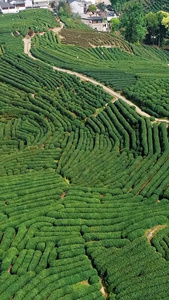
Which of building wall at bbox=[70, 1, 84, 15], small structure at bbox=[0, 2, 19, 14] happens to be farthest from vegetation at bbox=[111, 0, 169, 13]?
small structure at bbox=[0, 2, 19, 14]

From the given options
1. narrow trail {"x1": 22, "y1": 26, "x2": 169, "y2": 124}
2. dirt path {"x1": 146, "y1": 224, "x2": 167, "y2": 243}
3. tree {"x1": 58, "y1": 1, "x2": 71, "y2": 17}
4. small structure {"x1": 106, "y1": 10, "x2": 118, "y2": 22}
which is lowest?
dirt path {"x1": 146, "y1": 224, "x2": 167, "y2": 243}

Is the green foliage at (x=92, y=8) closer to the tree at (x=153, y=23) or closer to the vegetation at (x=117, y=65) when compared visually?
the tree at (x=153, y=23)

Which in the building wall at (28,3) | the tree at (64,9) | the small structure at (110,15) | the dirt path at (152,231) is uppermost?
the building wall at (28,3)

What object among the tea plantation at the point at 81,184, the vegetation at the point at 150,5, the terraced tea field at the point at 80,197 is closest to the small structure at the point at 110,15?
the vegetation at the point at 150,5

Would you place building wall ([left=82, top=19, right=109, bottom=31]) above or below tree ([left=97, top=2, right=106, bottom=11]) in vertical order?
below

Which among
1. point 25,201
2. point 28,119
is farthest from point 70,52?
point 25,201

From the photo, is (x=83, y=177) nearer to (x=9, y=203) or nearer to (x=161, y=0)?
(x=9, y=203)

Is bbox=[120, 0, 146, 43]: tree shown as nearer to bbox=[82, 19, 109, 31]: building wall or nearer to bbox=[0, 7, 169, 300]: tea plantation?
bbox=[82, 19, 109, 31]: building wall

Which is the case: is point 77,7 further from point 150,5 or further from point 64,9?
point 150,5

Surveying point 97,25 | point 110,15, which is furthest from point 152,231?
point 110,15
